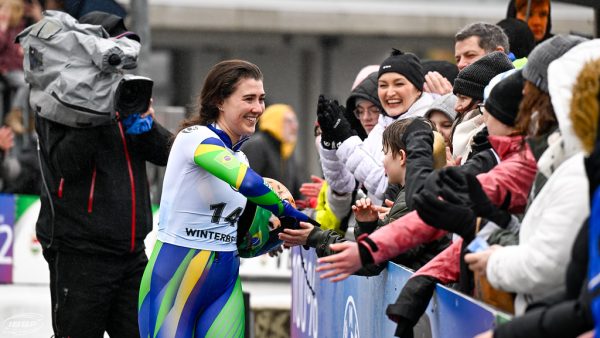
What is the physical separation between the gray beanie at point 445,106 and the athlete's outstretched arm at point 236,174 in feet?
4.08

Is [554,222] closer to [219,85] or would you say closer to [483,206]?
[483,206]

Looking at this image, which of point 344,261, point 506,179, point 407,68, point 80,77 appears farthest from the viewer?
point 407,68

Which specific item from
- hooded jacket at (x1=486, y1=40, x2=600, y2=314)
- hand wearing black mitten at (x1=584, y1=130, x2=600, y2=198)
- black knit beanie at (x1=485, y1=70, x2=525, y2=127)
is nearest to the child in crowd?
black knit beanie at (x1=485, y1=70, x2=525, y2=127)

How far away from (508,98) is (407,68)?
2.48 meters

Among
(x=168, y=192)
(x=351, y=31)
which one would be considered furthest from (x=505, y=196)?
(x=351, y=31)

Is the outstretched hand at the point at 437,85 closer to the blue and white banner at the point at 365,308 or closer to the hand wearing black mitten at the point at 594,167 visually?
the blue and white banner at the point at 365,308

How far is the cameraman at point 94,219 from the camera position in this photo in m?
7.02

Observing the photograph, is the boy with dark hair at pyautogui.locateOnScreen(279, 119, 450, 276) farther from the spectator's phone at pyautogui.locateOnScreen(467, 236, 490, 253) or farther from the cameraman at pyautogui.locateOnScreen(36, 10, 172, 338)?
the cameraman at pyautogui.locateOnScreen(36, 10, 172, 338)

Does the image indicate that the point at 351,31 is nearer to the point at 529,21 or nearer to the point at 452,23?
the point at 452,23

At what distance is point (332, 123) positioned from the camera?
22.2 ft

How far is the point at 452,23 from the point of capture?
21.0 m

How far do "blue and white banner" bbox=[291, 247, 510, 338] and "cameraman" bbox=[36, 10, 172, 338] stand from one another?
3.64 feet

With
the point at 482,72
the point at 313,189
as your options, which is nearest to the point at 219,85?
the point at 482,72

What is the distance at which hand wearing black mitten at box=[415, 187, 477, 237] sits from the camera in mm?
4383
